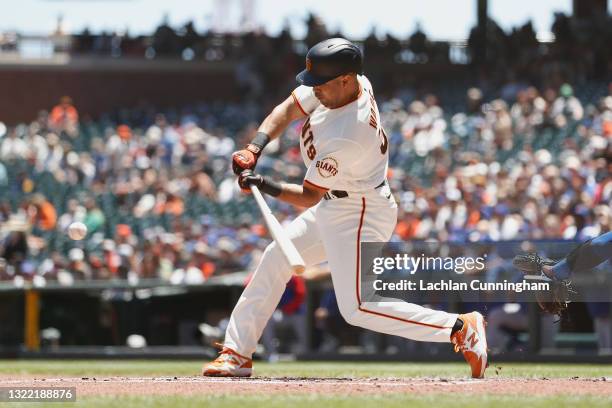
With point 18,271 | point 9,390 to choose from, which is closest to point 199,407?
point 9,390

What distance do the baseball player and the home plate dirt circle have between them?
25 cm

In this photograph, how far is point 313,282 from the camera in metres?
12.1

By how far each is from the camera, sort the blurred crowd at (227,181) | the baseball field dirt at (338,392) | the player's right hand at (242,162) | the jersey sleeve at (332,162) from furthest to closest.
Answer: the blurred crowd at (227,181) < the player's right hand at (242,162) < the jersey sleeve at (332,162) < the baseball field dirt at (338,392)

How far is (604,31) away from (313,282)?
10.5 metres

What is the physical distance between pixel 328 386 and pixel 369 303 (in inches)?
20.4

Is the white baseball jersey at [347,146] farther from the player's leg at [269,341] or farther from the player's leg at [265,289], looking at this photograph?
the player's leg at [269,341]

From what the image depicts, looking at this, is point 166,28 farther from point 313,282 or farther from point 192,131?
point 313,282

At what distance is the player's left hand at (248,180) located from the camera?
6.18m

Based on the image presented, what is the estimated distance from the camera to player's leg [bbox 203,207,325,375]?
6527 millimetres

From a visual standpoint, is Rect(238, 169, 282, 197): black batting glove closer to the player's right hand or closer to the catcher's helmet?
the player's right hand
